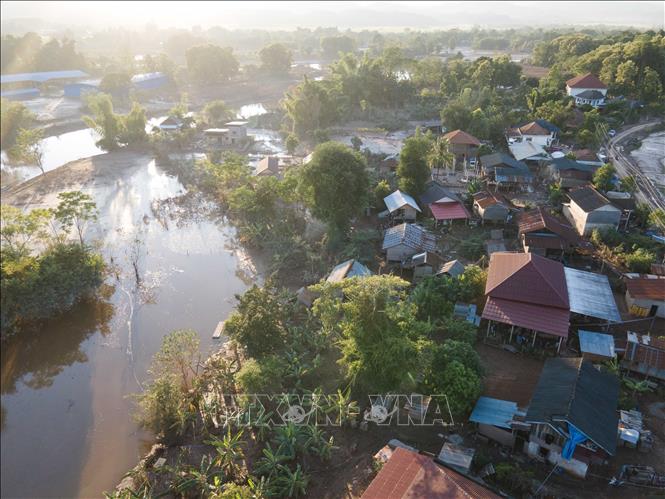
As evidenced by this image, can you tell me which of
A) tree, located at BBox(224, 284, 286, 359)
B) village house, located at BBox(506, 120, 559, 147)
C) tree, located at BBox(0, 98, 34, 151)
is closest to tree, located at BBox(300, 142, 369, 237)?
tree, located at BBox(224, 284, 286, 359)

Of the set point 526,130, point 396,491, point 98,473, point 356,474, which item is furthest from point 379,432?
point 526,130

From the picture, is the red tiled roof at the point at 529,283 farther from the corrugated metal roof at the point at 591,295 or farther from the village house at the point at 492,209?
the village house at the point at 492,209

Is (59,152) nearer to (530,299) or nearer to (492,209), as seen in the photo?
(492,209)

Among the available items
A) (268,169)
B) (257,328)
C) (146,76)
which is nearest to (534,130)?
(268,169)

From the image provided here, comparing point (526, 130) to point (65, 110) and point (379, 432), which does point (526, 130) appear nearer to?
point (379, 432)

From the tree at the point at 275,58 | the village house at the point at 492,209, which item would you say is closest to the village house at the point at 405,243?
the village house at the point at 492,209

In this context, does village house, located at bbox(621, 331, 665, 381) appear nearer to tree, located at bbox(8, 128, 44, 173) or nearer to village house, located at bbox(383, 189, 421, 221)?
village house, located at bbox(383, 189, 421, 221)
